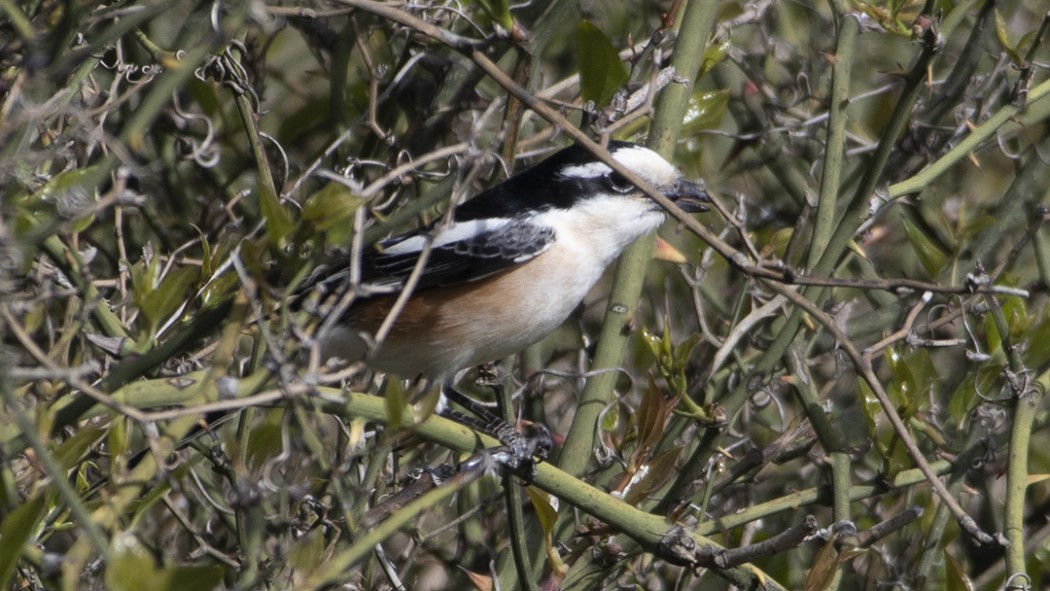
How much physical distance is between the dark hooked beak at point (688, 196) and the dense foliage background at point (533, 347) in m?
0.10

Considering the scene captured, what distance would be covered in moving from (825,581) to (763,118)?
1.87m

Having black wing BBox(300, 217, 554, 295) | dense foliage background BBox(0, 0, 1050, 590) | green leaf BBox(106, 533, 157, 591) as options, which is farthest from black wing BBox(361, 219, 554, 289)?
green leaf BBox(106, 533, 157, 591)

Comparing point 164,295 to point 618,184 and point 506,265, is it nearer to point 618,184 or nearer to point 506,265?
point 506,265

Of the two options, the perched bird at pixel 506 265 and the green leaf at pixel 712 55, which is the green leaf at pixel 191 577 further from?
the green leaf at pixel 712 55

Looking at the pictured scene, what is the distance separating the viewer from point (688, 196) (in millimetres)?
2811

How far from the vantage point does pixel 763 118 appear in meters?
3.71

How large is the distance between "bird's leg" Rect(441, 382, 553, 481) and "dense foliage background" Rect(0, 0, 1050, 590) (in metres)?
0.05

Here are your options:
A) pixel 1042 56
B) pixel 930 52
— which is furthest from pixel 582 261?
pixel 1042 56

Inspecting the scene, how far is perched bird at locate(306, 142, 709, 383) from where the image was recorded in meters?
2.80

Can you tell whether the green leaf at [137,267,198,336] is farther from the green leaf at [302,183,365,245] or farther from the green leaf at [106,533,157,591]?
the green leaf at [106,533,157,591]

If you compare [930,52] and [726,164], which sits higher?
[930,52]

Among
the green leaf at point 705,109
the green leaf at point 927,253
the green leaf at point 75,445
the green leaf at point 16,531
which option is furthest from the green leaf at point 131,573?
the green leaf at point 927,253

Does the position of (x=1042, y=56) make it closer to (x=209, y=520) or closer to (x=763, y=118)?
(x=763, y=118)

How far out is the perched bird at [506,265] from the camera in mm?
2797
